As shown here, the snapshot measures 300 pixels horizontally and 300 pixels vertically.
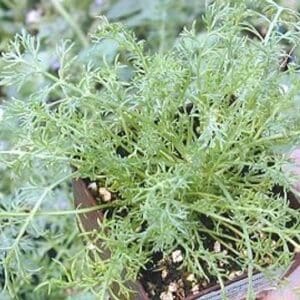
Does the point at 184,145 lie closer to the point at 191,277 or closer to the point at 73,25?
the point at 191,277

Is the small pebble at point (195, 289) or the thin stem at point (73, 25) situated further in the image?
the thin stem at point (73, 25)

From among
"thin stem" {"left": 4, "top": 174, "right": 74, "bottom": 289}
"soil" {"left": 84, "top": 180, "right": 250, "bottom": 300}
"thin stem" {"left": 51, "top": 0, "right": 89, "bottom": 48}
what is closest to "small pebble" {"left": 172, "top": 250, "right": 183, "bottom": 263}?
"soil" {"left": 84, "top": 180, "right": 250, "bottom": 300}

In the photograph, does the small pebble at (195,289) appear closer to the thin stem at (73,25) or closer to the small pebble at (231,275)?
the small pebble at (231,275)

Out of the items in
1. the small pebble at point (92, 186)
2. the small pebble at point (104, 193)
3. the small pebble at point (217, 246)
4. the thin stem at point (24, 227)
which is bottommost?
the small pebble at point (217, 246)

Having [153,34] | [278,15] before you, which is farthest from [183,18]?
[278,15]

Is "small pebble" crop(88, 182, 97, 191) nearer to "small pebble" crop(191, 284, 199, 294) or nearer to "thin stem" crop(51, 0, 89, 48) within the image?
"small pebble" crop(191, 284, 199, 294)

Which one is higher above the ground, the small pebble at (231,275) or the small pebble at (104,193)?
the small pebble at (104,193)

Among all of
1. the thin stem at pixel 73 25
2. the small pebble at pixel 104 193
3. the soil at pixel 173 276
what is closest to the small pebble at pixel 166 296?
the soil at pixel 173 276

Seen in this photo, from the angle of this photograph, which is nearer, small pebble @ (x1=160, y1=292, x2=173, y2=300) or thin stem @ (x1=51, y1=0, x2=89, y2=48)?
small pebble @ (x1=160, y1=292, x2=173, y2=300)
